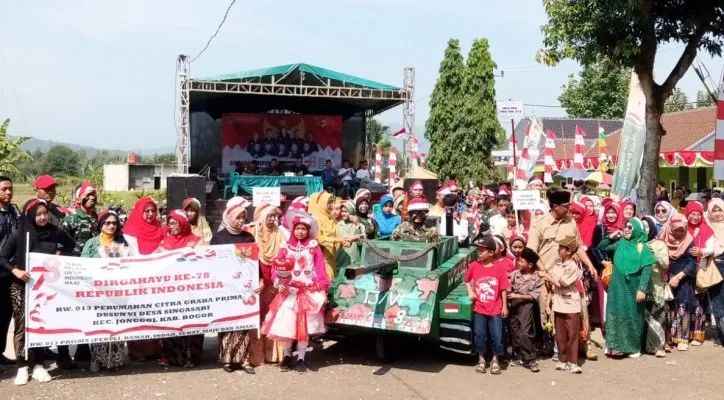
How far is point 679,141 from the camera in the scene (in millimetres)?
27984

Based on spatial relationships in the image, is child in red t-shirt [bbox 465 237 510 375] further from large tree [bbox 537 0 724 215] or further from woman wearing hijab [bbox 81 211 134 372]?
large tree [bbox 537 0 724 215]

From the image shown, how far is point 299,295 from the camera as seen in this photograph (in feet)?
21.6

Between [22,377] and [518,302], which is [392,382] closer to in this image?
[518,302]

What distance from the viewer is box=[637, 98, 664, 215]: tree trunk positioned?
1241cm

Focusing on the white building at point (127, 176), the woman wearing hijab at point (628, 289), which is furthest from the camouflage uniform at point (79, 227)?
the white building at point (127, 176)

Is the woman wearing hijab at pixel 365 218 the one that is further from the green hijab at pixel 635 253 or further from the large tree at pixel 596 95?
the large tree at pixel 596 95

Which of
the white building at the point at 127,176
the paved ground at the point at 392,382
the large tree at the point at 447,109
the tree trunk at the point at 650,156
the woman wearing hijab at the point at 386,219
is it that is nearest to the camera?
the paved ground at the point at 392,382

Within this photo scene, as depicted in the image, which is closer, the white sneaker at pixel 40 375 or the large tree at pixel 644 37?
the white sneaker at pixel 40 375

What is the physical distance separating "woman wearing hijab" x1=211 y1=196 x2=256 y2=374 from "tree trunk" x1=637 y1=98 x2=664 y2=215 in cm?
876

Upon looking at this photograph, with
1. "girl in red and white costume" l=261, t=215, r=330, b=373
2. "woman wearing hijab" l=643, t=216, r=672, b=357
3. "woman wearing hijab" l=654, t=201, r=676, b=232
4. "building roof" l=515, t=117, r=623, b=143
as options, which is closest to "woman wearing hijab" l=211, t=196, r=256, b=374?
"girl in red and white costume" l=261, t=215, r=330, b=373

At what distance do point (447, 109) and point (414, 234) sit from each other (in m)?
26.6

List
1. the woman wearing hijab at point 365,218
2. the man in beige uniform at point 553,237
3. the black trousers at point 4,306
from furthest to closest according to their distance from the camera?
1. the woman wearing hijab at point 365,218
2. the man in beige uniform at point 553,237
3. the black trousers at point 4,306

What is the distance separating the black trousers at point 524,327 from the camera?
6863 mm

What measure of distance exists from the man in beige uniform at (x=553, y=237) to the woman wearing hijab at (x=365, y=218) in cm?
196
